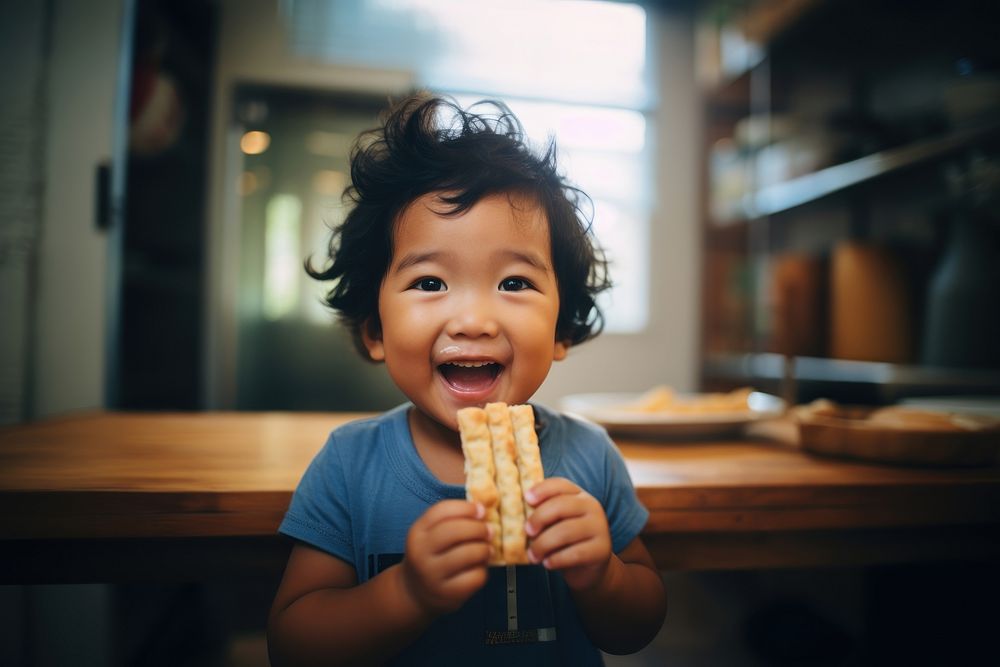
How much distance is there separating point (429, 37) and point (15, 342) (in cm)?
254

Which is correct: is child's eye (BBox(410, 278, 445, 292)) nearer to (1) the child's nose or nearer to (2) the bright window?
(1) the child's nose

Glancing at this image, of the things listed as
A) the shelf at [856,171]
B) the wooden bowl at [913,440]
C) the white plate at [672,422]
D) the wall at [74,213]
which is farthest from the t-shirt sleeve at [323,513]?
the shelf at [856,171]

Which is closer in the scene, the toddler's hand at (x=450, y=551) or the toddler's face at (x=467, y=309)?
the toddler's hand at (x=450, y=551)

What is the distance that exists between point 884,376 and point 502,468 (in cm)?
157

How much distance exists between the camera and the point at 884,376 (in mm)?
1633

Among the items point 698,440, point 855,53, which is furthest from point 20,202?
point 855,53

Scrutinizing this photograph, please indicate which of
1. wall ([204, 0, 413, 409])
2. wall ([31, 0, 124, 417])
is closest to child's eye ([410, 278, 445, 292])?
wall ([31, 0, 124, 417])

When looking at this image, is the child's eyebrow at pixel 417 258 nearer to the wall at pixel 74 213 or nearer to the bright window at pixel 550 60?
the wall at pixel 74 213

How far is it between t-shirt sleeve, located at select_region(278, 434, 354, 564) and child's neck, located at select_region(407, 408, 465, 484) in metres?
0.09

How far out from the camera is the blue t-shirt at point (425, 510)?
0.60 m

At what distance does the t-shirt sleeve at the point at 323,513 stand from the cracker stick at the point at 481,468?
0.63ft

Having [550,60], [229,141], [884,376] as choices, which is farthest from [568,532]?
[550,60]

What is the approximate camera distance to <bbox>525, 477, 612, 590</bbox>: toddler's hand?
0.47 m

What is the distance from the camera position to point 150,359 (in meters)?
2.28
